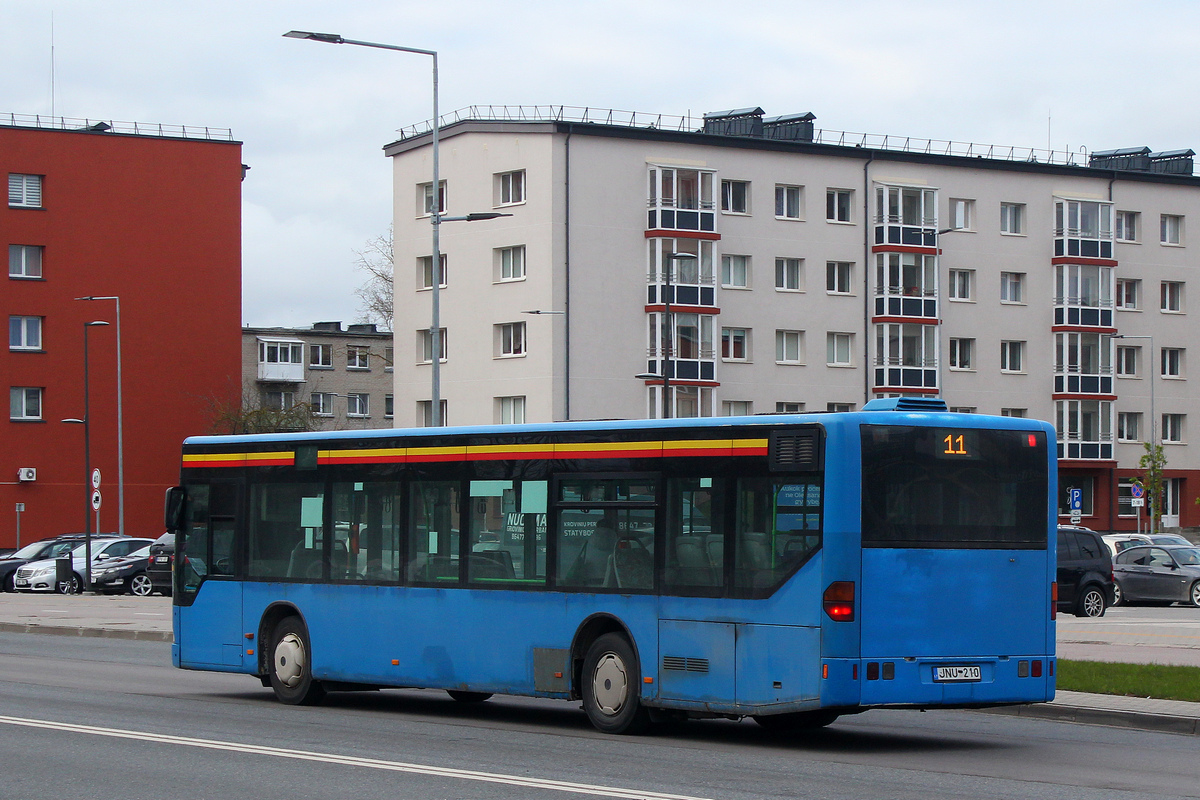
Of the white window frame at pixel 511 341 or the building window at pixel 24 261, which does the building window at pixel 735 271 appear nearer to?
the white window frame at pixel 511 341

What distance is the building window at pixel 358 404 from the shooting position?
9406 cm

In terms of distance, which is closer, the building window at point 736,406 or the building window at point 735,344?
the building window at point 736,406

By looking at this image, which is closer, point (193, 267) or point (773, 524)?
point (773, 524)

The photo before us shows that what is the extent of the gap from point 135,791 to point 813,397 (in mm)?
56177

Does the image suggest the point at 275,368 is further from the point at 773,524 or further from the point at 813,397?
→ the point at 773,524

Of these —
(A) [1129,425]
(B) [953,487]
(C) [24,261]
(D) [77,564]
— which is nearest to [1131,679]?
(B) [953,487]

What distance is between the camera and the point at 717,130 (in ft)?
216

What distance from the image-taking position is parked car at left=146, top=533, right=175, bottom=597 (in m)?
39.7

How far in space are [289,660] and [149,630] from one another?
12552mm

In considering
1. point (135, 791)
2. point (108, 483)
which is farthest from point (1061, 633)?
point (108, 483)

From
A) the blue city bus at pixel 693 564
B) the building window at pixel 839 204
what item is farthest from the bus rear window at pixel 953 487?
the building window at pixel 839 204

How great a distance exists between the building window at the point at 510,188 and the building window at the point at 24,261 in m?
18.4

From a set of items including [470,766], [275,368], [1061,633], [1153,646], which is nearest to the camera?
[470,766]

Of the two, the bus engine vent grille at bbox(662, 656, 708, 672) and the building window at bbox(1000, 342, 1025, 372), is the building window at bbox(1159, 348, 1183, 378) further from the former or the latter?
the bus engine vent grille at bbox(662, 656, 708, 672)
